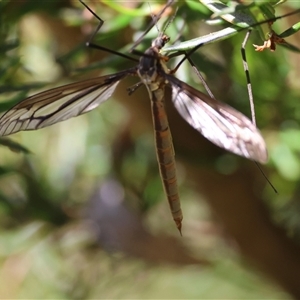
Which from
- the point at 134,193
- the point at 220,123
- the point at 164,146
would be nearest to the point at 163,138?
the point at 164,146

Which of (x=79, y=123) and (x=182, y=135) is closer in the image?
(x=182, y=135)

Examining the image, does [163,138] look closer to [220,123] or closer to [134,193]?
[220,123]

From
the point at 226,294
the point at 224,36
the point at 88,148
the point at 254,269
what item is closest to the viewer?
the point at 224,36

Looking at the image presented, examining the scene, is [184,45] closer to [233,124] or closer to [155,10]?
[233,124]

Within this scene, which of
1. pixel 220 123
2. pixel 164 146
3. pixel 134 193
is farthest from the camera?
pixel 134 193

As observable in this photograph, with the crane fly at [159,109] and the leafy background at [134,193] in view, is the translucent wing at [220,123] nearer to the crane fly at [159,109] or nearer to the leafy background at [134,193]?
the crane fly at [159,109]

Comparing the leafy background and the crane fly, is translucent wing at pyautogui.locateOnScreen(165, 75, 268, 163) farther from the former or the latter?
the leafy background

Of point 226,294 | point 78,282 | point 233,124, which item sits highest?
point 233,124

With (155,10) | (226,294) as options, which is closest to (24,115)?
(155,10)
